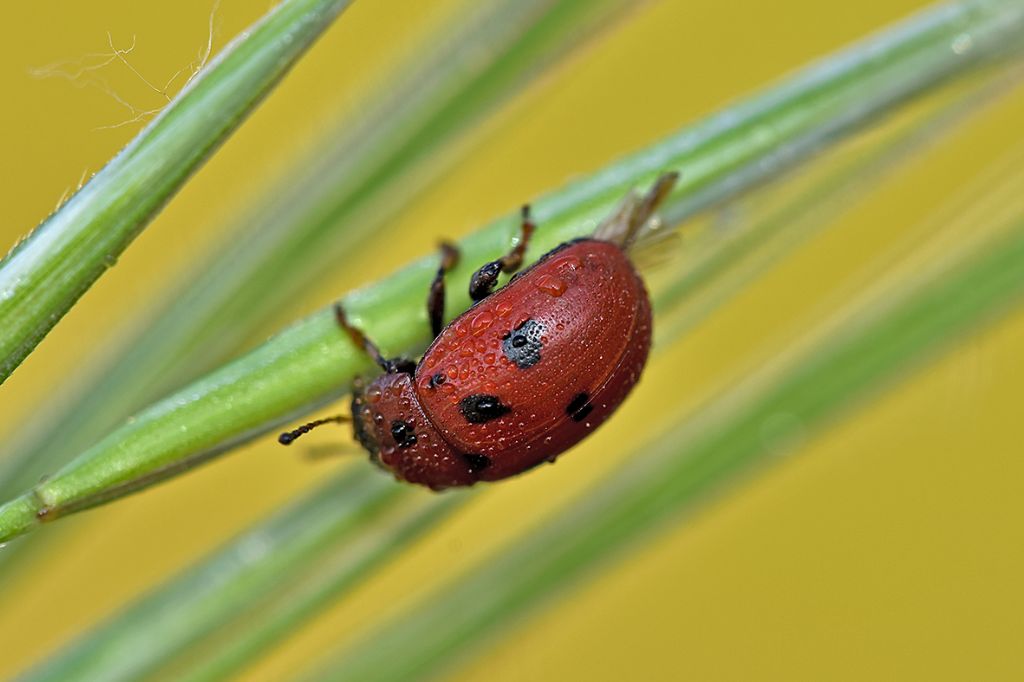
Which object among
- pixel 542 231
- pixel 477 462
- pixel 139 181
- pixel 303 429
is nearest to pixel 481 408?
pixel 477 462

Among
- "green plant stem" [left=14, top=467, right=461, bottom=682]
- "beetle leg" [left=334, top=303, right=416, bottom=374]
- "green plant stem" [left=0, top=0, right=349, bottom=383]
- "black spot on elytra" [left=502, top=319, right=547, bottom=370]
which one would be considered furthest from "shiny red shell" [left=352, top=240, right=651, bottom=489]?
"green plant stem" [left=0, top=0, right=349, bottom=383]

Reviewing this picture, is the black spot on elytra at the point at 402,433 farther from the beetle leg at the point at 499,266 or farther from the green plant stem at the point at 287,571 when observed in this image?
the beetle leg at the point at 499,266

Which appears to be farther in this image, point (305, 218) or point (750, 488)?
point (750, 488)

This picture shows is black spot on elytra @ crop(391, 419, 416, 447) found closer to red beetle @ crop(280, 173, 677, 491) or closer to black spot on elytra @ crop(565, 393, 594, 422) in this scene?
red beetle @ crop(280, 173, 677, 491)

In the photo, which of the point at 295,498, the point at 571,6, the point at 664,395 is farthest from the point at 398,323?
the point at 664,395

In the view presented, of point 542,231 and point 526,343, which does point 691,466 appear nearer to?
point 526,343

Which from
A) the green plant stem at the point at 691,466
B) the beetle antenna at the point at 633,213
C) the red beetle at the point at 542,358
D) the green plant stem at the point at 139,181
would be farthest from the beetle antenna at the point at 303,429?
the green plant stem at the point at 139,181
